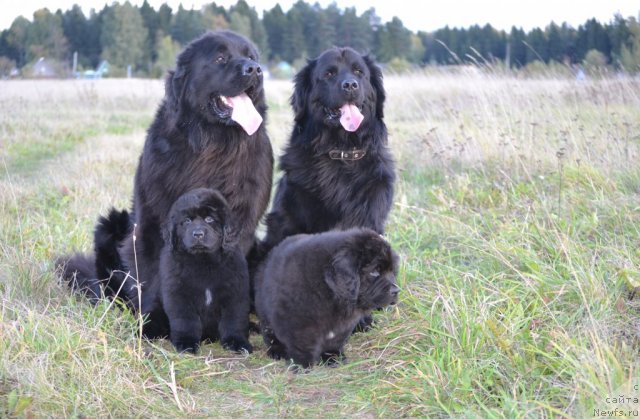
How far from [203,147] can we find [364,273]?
4.19 ft

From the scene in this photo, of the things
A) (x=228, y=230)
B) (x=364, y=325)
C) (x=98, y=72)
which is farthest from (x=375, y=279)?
(x=98, y=72)

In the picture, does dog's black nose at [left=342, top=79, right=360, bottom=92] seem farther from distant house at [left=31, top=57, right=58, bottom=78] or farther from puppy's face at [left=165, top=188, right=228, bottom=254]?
distant house at [left=31, top=57, right=58, bottom=78]

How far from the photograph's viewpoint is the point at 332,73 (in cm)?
452

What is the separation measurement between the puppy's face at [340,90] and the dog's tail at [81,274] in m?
1.66

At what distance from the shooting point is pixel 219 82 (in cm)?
397

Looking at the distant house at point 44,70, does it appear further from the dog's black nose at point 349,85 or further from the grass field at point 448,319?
the dog's black nose at point 349,85

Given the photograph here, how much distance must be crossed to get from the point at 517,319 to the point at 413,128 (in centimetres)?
767

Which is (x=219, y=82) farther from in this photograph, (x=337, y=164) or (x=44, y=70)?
(x=44, y=70)

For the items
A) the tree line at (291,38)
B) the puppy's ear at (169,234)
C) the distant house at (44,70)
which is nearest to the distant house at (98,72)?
the tree line at (291,38)

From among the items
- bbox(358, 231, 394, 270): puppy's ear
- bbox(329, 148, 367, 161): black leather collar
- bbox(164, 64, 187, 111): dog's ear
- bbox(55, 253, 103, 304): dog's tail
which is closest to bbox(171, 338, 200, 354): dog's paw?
bbox(55, 253, 103, 304): dog's tail

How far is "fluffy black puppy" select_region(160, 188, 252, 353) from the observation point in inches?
148

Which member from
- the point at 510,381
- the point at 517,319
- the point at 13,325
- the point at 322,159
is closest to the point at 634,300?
the point at 517,319

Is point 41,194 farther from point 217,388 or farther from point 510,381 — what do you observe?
point 510,381

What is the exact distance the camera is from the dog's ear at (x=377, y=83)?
466cm
